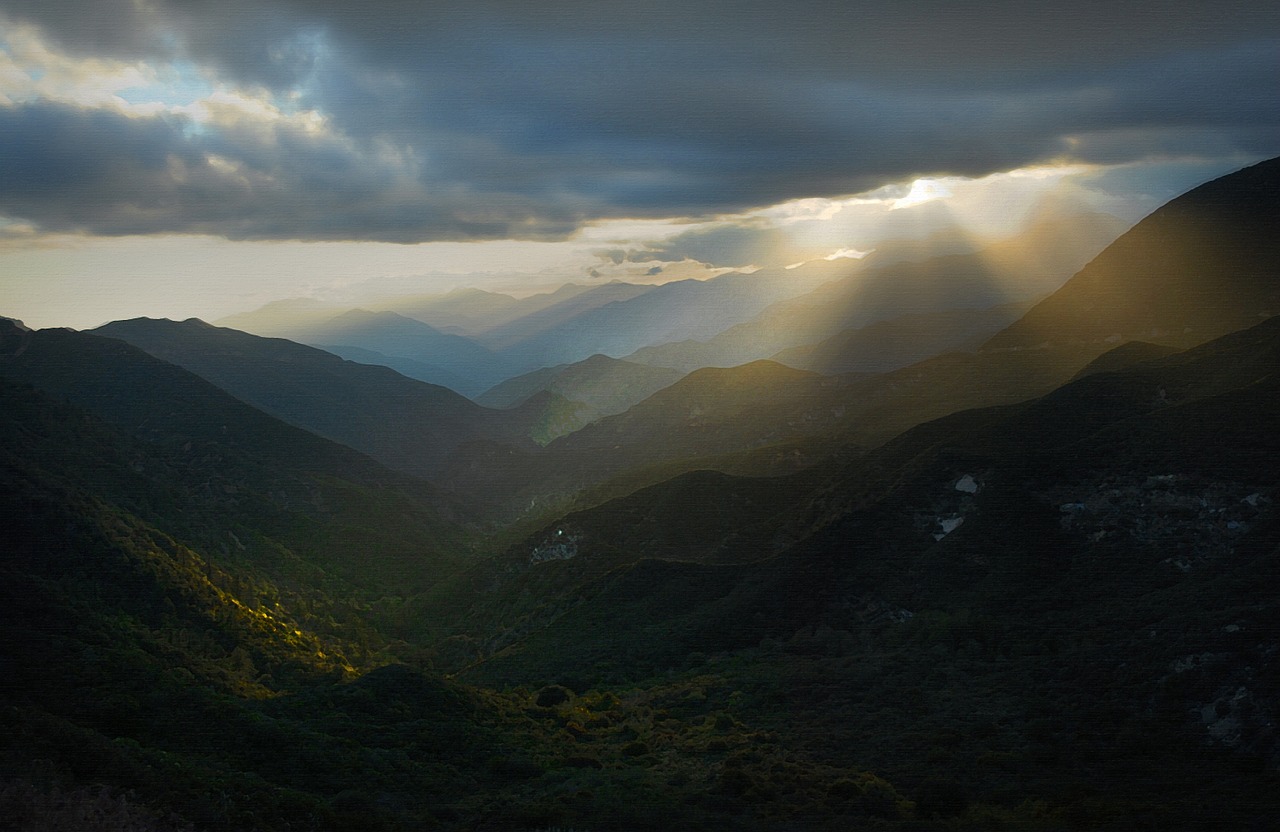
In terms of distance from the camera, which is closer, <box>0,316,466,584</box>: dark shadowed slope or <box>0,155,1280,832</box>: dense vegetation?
<box>0,155,1280,832</box>: dense vegetation

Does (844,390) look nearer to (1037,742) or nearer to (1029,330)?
(1029,330)

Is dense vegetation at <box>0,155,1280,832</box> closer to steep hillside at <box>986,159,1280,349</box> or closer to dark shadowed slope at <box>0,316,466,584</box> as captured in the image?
dark shadowed slope at <box>0,316,466,584</box>

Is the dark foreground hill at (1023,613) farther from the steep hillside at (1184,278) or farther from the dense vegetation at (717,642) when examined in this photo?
the steep hillside at (1184,278)

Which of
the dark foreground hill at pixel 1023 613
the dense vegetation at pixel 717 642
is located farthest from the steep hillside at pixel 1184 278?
the dark foreground hill at pixel 1023 613

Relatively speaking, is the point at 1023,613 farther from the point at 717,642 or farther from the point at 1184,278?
the point at 1184,278

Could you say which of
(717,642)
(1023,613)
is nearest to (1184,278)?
(1023,613)

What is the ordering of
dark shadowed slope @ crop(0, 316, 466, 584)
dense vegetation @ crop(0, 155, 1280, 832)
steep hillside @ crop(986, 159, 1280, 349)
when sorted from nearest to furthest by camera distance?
dense vegetation @ crop(0, 155, 1280, 832)
dark shadowed slope @ crop(0, 316, 466, 584)
steep hillside @ crop(986, 159, 1280, 349)

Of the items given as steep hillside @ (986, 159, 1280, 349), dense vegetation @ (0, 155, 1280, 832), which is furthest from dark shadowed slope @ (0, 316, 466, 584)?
steep hillside @ (986, 159, 1280, 349)

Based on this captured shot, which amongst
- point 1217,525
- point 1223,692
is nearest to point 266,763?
point 1223,692
